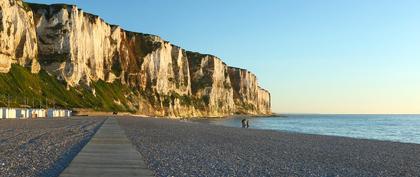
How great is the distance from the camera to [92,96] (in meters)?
150

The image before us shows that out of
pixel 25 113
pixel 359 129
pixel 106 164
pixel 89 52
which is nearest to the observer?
pixel 106 164

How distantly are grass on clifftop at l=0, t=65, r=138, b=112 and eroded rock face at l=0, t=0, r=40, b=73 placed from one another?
3.31 metres

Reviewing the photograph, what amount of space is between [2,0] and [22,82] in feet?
79.6

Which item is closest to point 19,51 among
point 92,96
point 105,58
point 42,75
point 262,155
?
point 42,75

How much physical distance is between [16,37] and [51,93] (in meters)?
19.1

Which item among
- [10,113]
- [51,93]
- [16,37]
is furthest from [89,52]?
[10,113]

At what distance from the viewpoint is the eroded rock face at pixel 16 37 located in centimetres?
12675

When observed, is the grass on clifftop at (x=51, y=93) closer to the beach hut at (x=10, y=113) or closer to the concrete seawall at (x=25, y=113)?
the concrete seawall at (x=25, y=113)

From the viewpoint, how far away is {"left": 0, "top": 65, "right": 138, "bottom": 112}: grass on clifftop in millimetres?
117500

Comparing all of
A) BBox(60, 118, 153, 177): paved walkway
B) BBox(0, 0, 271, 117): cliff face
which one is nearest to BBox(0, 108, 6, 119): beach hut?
BBox(60, 118, 153, 177): paved walkway

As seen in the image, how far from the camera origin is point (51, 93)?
135 m

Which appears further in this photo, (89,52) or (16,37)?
(89,52)

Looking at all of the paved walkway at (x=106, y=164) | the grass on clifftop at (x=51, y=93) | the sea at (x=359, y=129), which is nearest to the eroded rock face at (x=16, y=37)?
the grass on clifftop at (x=51, y=93)

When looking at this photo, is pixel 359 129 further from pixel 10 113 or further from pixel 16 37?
pixel 16 37
